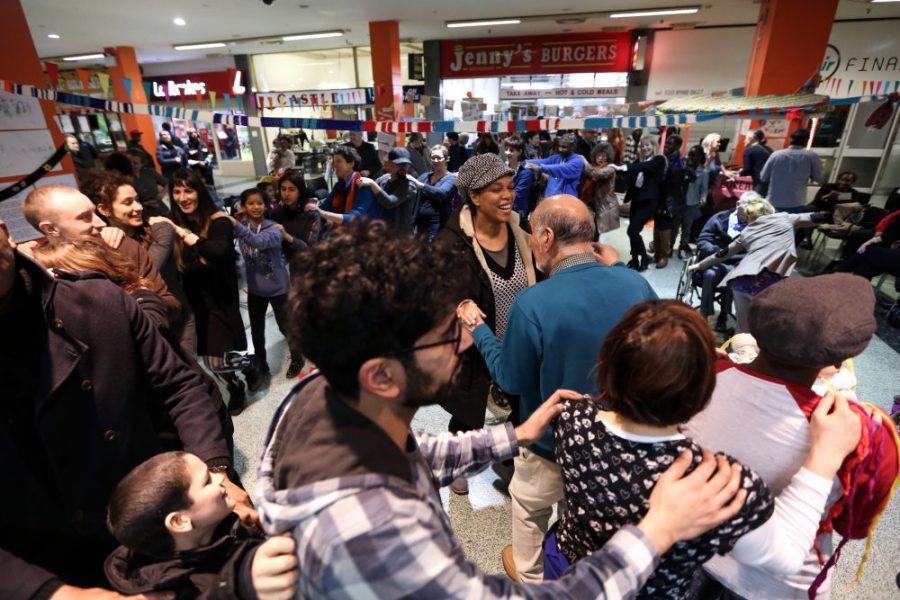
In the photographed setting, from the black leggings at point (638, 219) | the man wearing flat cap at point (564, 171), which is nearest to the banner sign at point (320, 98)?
the man wearing flat cap at point (564, 171)

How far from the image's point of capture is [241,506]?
3.85ft

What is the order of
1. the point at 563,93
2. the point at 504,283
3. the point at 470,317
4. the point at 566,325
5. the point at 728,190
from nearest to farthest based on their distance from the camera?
the point at 566,325 < the point at 470,317 < the point at 504,283 < the point at 728,190 < the point at 563,93

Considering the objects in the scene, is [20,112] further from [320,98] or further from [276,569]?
[320,98]

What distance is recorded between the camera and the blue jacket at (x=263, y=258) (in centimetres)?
307

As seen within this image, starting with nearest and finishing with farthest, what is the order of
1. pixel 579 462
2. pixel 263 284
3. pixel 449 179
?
pixel 579 462 → pixel 263 284 → pixel 449 179

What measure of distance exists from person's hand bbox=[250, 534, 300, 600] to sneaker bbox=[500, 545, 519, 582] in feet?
4.83

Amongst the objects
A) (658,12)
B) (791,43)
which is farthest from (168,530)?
(658,12)

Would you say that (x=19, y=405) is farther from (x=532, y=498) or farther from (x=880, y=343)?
(x=880, y=343)

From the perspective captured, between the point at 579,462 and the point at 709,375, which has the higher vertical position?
the point at 709,375

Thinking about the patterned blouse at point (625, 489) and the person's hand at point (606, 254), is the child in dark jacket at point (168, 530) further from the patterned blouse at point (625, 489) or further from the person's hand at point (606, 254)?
the person's hand at point (606, 254)

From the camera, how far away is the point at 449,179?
173 inches

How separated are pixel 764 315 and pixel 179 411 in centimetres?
152

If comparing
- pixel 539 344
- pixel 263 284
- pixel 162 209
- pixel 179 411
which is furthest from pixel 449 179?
pixel 179 411

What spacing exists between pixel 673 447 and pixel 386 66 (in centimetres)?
1045
